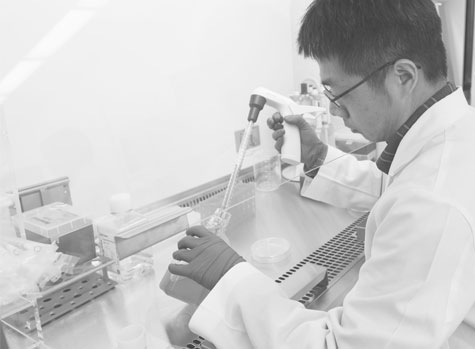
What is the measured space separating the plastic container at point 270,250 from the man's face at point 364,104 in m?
0.44

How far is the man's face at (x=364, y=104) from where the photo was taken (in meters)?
0.94

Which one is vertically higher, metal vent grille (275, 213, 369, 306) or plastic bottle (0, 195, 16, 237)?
plastic bottle (0, 195, 16, 237)

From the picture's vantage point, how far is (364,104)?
38.1 inches

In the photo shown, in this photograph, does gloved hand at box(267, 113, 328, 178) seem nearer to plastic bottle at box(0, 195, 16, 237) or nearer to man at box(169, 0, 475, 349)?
man at box(169, 0, 475, 349)

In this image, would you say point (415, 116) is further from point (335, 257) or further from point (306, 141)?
point (306, 141)

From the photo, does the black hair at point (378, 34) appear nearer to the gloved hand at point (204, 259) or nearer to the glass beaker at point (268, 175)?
the gloved hand at point (204, 259)

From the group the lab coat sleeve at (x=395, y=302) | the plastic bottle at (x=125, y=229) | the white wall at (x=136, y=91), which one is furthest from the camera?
the white wall at (x=136, y=91)

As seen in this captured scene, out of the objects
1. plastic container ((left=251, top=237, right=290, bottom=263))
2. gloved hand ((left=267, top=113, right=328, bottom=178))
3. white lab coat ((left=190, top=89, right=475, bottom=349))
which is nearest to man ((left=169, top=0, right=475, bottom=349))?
white lab coat ((left=190, top=89, right=475, bottom=349))

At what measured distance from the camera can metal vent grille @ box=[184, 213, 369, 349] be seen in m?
1.12

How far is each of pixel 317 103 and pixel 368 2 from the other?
55.4 inches

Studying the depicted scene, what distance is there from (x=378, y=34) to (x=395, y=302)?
1.75 ft

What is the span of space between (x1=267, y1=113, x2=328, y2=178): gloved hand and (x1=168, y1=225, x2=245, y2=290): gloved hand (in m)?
0.79

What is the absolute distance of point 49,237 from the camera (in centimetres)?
103

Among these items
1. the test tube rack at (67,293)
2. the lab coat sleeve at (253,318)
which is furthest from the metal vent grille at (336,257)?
the test tube rack at (67,293)
